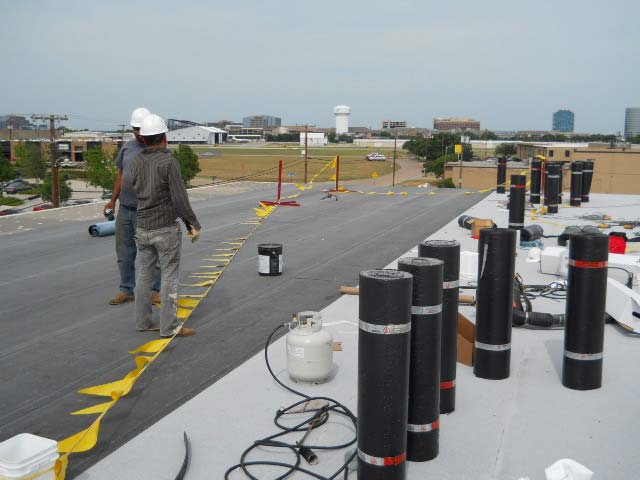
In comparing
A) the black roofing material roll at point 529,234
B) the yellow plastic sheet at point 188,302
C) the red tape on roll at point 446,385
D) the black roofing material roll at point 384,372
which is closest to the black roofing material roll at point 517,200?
the black roofing material roll at point 529,234

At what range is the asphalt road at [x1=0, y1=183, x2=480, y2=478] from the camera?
15.9ft

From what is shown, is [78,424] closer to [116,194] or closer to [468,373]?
[468,373]

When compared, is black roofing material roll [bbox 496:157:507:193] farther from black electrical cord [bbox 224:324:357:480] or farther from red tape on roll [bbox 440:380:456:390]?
black electrical cord [bbox 224:324:357:480]

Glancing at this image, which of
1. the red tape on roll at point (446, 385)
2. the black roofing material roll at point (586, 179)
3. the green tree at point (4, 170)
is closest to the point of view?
the red tape on roll at point (446, 385)

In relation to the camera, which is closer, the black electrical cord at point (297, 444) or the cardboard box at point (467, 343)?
the black electrical cord at point (297, 444)

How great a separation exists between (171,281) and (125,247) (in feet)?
4.65

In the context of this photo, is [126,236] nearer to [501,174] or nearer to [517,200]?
[517,200]

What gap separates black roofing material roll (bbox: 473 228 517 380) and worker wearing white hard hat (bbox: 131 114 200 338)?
104 inches

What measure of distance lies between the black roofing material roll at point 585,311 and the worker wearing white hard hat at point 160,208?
3270 mm

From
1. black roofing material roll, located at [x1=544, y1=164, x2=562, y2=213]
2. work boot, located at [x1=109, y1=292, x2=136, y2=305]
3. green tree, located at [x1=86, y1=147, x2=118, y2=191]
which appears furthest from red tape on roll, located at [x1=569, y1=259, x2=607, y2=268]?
green tree, located at [x1=86, y1=147, x2=118, y2=191]

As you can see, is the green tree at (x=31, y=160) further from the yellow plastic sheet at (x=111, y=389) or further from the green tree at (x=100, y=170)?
the yellow plastic sheet at (x=111, y=389)

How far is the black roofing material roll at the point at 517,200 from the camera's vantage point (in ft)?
42.0

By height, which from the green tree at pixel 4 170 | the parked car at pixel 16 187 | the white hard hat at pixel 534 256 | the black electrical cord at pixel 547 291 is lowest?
the parked car at pixel 16 187

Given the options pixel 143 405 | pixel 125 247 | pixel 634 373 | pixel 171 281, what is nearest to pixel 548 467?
pixel 634 373
